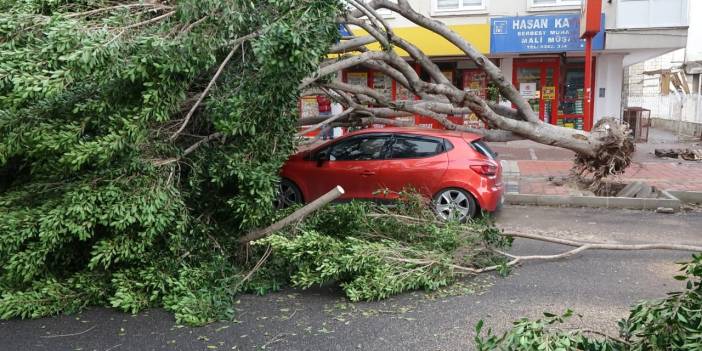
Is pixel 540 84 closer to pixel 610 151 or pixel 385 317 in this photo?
pixel 610 151

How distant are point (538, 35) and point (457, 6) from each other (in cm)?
266

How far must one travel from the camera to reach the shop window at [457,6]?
56.6 ft

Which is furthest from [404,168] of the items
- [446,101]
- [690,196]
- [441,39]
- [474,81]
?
[474,81]

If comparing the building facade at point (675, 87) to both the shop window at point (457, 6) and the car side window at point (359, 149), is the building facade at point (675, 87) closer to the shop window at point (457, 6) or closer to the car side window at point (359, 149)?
the shop window at point (457, 6)

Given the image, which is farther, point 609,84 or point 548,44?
point 609,84

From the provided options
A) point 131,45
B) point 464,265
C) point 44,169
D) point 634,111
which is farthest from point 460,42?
point 634,111

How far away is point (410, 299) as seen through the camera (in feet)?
18.0

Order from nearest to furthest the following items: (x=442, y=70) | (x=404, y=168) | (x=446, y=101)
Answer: (x=404, y=168), (x=446, y=101), (x=442, y=70)

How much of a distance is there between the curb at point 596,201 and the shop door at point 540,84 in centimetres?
803

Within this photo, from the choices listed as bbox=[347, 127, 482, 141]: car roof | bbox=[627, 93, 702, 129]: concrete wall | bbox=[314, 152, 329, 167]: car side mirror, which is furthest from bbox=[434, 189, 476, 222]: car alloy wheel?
bbox=[627, 93, 702, 129]: concrete wall

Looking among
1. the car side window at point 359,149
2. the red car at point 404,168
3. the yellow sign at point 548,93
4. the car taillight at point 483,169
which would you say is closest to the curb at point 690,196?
the red car at point 404,168

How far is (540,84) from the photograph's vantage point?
17.8 meters

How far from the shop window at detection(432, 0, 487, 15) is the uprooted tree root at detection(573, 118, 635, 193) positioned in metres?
7.86

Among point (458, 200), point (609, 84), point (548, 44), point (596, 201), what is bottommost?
point (596, 201)
